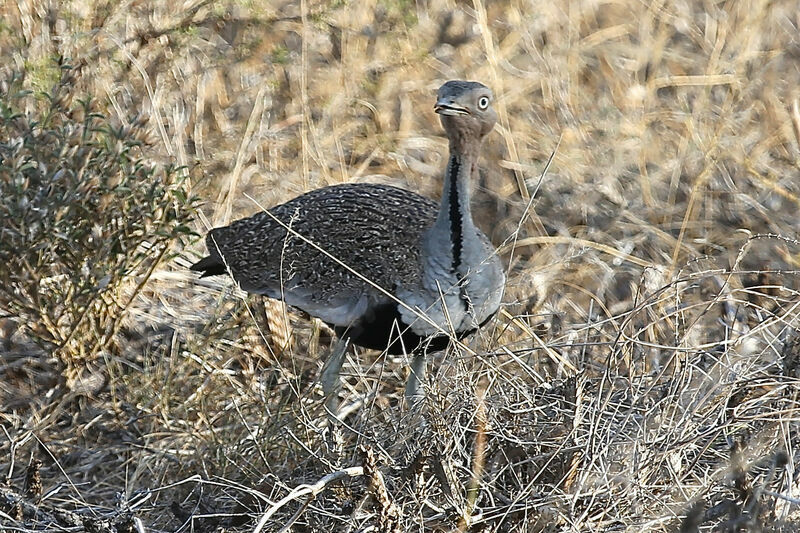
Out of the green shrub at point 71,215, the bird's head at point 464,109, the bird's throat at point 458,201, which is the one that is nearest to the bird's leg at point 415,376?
the bird's throat at point 458,201

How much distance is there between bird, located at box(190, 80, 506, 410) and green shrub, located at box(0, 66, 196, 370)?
30 cm

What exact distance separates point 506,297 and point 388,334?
92 cm

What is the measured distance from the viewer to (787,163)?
5016mm

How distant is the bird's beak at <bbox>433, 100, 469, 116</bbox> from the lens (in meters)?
3.27

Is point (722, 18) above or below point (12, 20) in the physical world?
below

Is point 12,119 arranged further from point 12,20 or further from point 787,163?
point 787,163

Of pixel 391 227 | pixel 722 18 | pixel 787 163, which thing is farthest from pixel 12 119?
pixel 722 18

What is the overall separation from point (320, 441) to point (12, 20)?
7.03 feet

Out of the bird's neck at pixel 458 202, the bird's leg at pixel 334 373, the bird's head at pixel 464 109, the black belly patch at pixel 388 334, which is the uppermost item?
the bird's head at pixel 464 109

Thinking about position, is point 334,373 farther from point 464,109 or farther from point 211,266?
point 464,109

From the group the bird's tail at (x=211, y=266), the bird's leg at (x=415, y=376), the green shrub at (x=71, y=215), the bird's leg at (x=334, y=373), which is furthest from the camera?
the bird's tail at (x=211, y=266)

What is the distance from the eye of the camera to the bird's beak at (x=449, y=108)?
3268 millimetres

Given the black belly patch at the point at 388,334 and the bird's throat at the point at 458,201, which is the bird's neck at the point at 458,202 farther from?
the black belly patch at the point at 388,334

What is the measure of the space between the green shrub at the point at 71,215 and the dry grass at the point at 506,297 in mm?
263
